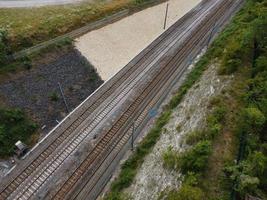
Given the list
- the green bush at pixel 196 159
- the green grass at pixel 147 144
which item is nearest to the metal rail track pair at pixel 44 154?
the green grass at pixel 147 144

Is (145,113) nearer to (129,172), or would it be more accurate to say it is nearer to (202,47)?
(129,172)

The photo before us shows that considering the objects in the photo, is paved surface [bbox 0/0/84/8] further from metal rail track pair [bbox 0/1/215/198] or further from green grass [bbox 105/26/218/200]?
green grass [bbox 105/26/218/200]

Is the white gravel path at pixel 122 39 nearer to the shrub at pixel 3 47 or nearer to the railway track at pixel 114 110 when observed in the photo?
the railway track at pixel 114 110

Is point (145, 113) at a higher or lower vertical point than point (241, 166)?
lower

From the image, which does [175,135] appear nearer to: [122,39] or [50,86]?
[50,86]

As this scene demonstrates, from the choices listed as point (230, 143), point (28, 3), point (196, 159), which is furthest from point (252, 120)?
point (28, 3)

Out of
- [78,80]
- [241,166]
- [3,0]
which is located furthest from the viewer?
[3,0]

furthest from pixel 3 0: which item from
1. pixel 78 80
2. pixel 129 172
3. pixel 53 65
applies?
pixel 129 172
